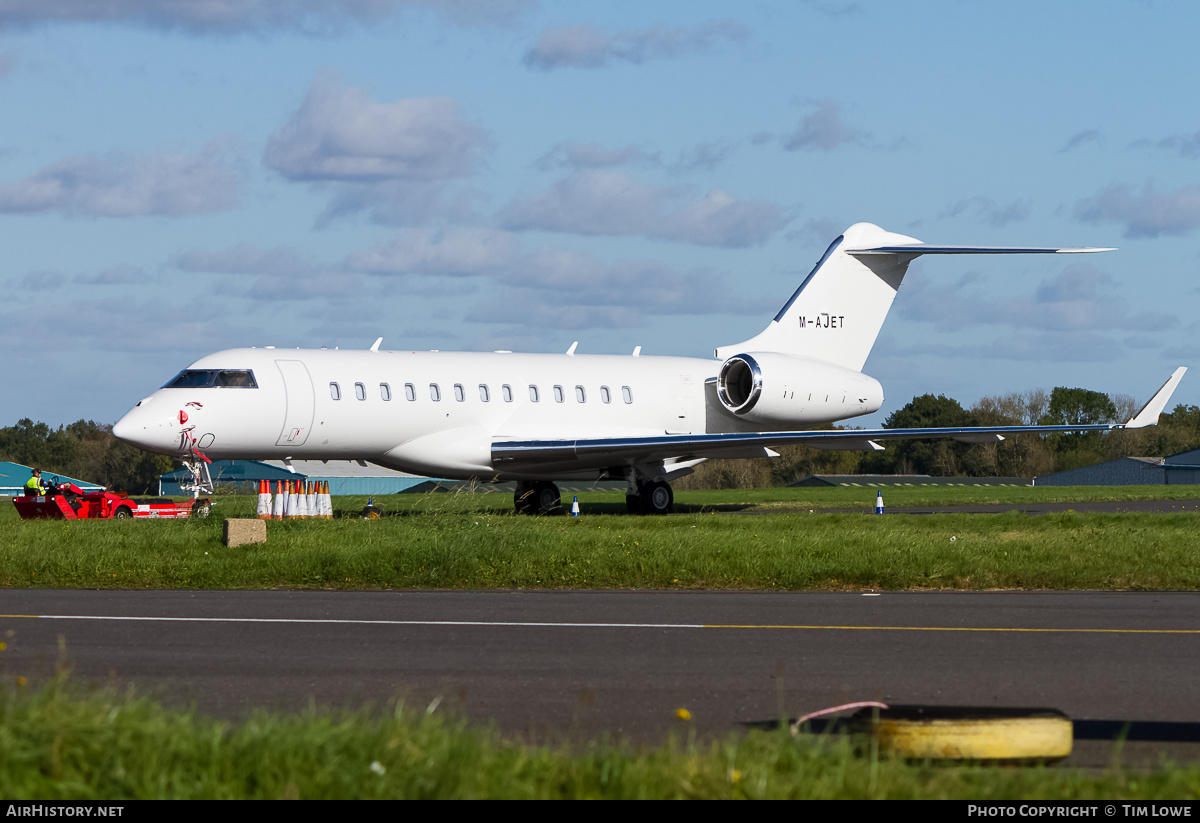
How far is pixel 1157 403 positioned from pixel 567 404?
1355 cm

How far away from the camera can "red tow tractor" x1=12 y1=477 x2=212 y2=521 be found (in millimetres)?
26516

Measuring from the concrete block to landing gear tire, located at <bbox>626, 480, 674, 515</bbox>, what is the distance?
14.9 m

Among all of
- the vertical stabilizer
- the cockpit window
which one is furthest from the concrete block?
the vertical stabilizer

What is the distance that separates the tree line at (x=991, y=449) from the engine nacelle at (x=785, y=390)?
40804 millimetres

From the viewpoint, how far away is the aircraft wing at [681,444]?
29609 millimetres

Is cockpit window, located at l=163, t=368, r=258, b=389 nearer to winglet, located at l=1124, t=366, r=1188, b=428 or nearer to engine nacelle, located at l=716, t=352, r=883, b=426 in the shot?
engine nacelle, located at l=716, t=352, r=883, b=426

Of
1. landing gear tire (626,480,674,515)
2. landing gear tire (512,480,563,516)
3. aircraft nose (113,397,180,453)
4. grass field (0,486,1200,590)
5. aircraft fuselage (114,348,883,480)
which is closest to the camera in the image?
grass field (0,486,1200,590)

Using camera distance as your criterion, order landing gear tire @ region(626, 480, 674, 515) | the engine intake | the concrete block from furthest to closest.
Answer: the engine intake, landing gear tire @ region(626, 480, 674, 515), the concrete block

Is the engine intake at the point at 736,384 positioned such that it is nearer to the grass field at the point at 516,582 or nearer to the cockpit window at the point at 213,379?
the grass field at the point at 516,582

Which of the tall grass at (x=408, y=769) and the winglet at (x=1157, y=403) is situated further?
the winglet at (x=1157, y=403)

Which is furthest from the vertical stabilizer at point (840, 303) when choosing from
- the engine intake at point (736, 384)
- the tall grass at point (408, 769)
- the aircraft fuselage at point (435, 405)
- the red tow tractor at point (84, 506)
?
the tall grass at point (408, 769)

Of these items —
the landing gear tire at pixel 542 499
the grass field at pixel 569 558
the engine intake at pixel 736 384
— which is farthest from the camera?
the engine intake at pixel 736 384

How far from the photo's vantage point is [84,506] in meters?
28.0
